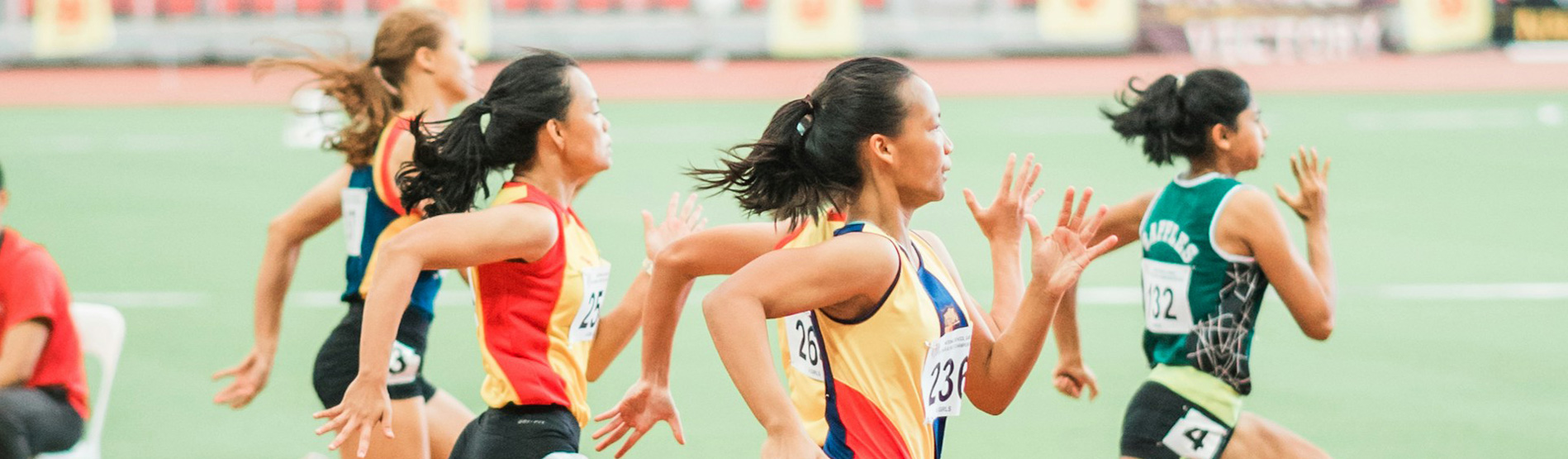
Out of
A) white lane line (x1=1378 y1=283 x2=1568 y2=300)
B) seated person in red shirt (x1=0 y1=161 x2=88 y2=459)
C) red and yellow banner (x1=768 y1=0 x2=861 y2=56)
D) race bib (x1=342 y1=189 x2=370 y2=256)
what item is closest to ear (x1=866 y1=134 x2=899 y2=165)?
race bib (x1=342 y1=189 x2=370 y2=256)

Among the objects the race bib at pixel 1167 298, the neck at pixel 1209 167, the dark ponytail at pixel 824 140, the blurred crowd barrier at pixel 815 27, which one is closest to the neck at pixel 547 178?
the dark ponytail at pixel 824 140

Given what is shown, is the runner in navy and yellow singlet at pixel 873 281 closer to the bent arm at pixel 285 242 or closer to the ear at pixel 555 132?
the ear at pixel 555 132

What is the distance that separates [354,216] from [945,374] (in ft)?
7.29

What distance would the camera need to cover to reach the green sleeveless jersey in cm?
397

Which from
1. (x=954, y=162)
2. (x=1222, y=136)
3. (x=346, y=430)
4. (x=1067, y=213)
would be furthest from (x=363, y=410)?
(x=954, y=162)

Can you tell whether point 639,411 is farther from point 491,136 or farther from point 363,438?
point 491,136

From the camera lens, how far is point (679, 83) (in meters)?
19.5

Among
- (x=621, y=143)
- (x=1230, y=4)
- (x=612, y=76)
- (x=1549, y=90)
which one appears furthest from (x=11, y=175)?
(x=1549, y=90)

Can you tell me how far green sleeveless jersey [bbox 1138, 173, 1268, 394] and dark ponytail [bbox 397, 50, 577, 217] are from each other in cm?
167

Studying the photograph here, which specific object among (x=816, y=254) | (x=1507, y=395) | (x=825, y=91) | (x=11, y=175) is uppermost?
(x=825, y=91)

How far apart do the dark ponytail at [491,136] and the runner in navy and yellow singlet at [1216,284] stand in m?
1.68

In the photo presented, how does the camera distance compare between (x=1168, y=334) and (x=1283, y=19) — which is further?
(x=1283, y=19)

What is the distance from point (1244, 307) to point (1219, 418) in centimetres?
30

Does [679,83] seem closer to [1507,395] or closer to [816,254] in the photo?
[1507,395]
